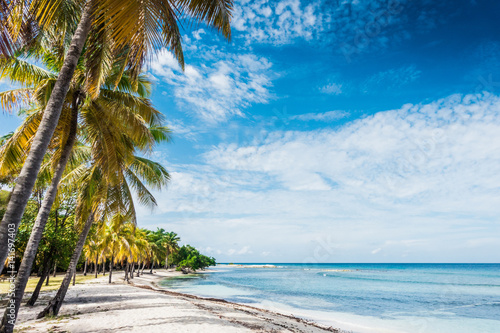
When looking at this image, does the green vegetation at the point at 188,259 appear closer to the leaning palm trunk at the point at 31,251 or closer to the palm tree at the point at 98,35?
the leaning palm trunk at the point at 31,251

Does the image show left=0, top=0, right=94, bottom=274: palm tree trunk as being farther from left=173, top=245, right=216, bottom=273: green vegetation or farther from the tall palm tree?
left=173, top=245, right=216, bottom=273: green vegetation

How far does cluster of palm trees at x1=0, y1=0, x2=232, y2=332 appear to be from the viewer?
4391 millimetres

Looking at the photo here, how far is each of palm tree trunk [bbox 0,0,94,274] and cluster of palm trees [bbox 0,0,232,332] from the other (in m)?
0.02

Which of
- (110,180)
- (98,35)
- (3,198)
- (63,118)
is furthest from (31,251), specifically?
(3,198)

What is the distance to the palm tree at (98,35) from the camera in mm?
4008

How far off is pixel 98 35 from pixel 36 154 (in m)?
3.22

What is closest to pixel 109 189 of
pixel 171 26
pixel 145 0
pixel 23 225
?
pixel 23 225

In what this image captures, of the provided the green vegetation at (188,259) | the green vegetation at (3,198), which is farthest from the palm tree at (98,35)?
the green vegetation at (188,259)

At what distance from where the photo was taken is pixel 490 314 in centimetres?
1973

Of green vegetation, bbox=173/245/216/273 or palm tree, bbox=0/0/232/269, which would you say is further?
green vegetation, bbox=173/245/216/273

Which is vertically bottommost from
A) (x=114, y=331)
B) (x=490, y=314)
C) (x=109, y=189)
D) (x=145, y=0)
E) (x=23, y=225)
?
(x=490, y=314)

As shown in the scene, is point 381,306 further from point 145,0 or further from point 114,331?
point 145,0

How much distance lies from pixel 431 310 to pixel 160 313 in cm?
2116

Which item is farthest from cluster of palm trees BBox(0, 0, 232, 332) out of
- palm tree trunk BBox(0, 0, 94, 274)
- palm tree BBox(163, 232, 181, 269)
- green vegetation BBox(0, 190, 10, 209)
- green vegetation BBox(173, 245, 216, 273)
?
green vegetation BBox(173, 245, 216, 273)
